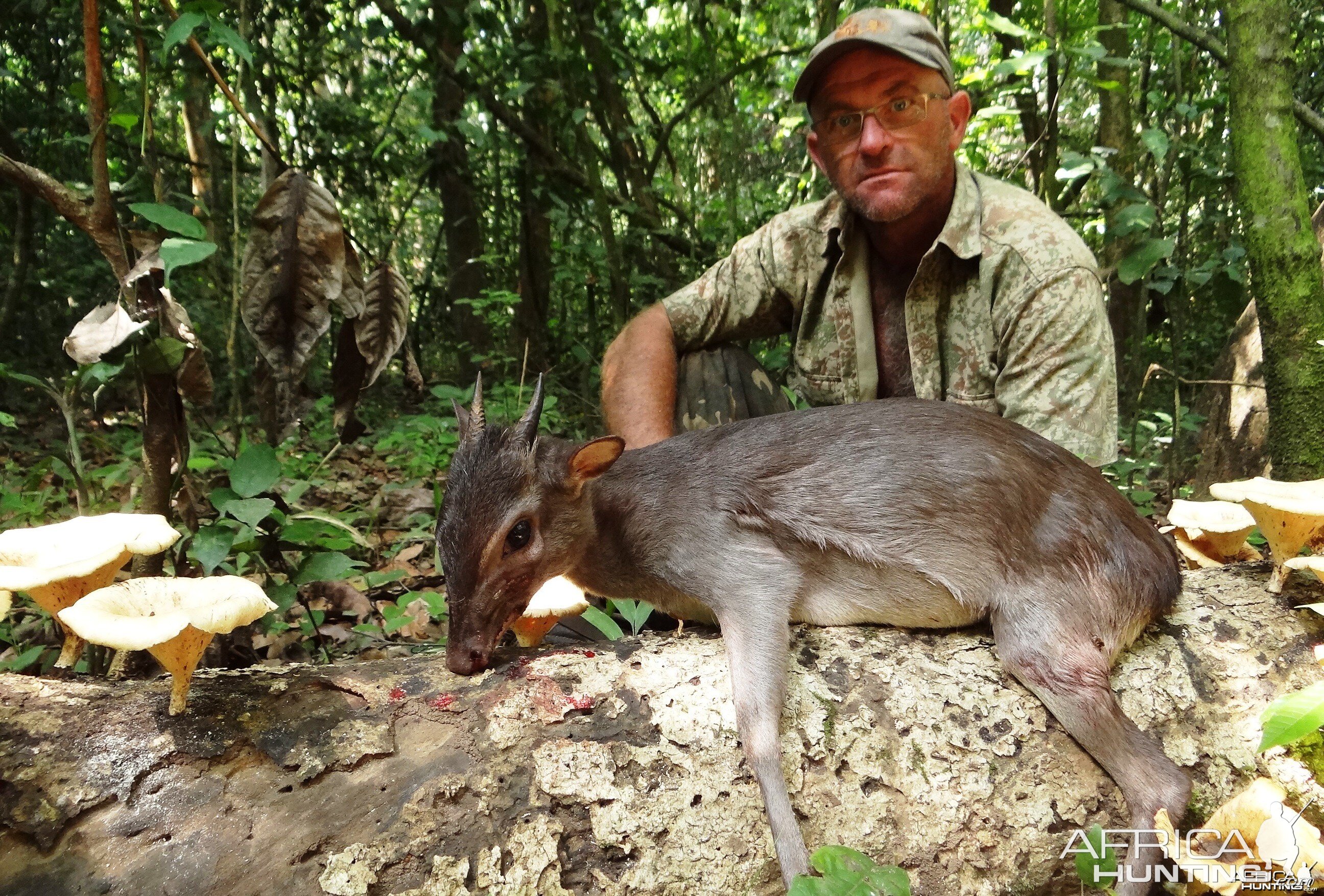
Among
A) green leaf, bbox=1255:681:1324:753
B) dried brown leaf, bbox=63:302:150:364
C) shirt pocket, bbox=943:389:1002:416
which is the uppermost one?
dried brown leaf, bbox=63:302:150:364

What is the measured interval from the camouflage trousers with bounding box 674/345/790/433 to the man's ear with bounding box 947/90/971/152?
1.76m

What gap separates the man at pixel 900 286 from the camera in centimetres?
410

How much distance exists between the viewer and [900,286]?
4836mm

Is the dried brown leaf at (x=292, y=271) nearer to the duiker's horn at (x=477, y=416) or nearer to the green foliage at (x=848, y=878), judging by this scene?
the duiker's horn at (x=477, y=416)

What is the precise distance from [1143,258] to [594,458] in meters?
3.85

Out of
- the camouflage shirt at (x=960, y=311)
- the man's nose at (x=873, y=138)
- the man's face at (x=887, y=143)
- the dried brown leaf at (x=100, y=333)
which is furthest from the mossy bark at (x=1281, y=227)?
the dried brown leaf at (x=100, y=333)

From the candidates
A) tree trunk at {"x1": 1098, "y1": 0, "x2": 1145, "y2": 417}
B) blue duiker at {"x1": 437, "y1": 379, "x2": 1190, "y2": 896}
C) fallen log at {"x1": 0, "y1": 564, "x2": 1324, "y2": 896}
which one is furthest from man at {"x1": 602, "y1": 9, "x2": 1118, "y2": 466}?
tree trunk at {"x1": 1098, "y1": 0, "x2": 1145, "y2": 417}

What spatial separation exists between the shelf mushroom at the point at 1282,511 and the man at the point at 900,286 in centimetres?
108

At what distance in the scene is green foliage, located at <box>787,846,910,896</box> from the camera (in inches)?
72.3

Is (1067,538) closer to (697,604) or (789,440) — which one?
(789,440)

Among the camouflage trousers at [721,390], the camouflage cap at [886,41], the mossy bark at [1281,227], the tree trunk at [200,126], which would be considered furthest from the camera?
the tree trunk at [200,126]

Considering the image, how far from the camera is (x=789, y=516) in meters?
3.08

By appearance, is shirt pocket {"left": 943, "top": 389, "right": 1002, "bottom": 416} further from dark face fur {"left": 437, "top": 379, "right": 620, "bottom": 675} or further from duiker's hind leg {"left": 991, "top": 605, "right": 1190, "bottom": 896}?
dark face fur {"left": 437, "top": 379, "right": 620, "bottom": 675}

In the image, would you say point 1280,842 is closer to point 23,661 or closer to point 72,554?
point 72,554
